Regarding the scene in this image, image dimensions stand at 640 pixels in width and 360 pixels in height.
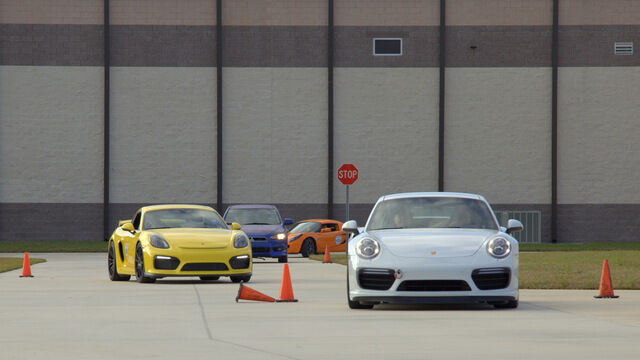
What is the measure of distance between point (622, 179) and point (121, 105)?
68.5 ft

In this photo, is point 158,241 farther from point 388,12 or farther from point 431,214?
point 388,12

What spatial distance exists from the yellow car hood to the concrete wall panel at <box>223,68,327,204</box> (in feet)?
86.4

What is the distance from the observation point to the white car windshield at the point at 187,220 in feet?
67.6

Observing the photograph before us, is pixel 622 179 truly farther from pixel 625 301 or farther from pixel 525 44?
pixel 625 301

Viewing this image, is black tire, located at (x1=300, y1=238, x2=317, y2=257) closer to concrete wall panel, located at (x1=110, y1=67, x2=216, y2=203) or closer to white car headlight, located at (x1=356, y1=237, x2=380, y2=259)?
concrete wall panel, located at (x1=110, y1=67, x2=216, y2=203)

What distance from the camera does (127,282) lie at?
2044cm

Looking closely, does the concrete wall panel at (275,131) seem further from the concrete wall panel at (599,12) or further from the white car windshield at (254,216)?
the white car windshield at (254,216)

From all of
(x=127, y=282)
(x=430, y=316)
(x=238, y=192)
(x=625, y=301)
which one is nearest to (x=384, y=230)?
(x=430, y=316)

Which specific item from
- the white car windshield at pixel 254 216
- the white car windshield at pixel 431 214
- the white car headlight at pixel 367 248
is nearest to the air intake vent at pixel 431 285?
the white car headlight at pixel 367 248

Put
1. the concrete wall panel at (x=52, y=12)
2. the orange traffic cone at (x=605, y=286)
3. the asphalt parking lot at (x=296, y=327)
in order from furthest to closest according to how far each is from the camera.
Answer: the concrete wall panel at (x=52, y=12) < the orange traffic cone at (x=605, y=286) < the asphalt parking lot at (x=296, y=327)

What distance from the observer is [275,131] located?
4609cm

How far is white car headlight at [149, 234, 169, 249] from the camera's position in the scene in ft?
62.8

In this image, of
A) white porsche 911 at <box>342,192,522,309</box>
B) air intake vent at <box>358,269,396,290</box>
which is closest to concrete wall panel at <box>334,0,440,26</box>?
white porsche 911 at <box>342,192,522,309</box>

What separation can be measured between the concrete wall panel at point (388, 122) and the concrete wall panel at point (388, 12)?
1.97 metres
